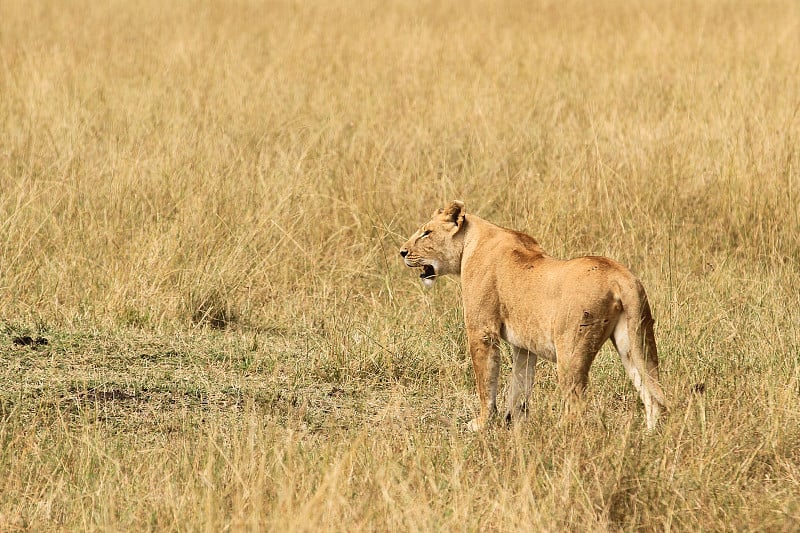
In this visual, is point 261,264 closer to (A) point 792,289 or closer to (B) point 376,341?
(B) point 376,341

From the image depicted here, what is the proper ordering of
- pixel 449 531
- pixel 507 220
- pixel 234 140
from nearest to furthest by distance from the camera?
pixel 449 531
pixel 507 220
pixel 234 140

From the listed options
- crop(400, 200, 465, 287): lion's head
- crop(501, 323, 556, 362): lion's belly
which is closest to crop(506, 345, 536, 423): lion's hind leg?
crop(501, 323, 556, 362): lion's belly

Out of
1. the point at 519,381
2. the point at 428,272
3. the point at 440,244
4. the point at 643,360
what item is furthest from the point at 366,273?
the point at 643,360

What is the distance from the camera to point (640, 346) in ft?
13.5

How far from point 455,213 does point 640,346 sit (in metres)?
1.17

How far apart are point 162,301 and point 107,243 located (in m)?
0.87

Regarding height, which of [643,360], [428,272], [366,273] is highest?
[643,360]

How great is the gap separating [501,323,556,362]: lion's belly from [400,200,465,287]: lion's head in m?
0.50

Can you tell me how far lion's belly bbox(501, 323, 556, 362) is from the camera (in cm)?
431

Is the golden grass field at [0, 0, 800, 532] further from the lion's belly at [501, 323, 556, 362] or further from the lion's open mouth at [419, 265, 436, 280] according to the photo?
the lion's open mouth at [419, 265, 436, 280]

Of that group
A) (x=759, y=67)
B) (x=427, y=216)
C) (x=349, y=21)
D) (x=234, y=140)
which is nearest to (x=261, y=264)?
(x=427, y=216)

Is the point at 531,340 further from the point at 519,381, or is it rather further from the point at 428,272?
the point at 428,272

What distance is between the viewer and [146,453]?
4246 mm

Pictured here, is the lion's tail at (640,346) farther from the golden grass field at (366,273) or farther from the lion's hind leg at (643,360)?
the golden grass field at (366,273)
